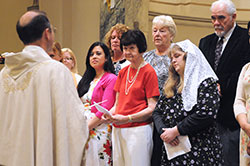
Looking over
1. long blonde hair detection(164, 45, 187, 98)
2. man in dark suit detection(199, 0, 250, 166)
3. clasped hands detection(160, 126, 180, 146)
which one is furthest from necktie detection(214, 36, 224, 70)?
clasped hands detection(160, 126, 180, 146)

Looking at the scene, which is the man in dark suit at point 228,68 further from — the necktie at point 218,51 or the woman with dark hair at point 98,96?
the woman with dark hair at point 98,96

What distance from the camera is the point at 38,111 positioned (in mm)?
2350

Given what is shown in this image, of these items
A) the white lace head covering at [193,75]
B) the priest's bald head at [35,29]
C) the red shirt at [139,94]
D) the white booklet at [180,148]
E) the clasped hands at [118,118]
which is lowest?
the white booklet at [180,148]

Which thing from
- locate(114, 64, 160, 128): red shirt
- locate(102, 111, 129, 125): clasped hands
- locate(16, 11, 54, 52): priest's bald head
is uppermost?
locate(16, 11, 54, 52): priest's bald head

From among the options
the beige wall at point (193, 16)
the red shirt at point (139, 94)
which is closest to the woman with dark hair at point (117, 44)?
the red shirt at point (139, 94)

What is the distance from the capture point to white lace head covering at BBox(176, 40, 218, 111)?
9.64ft

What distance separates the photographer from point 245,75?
3.04 meters

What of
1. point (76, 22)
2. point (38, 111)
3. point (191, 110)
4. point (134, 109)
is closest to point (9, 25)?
point (76, 22)

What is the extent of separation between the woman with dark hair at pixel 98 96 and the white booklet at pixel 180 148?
0.68m

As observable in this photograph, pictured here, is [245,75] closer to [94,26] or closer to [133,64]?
[133,64]

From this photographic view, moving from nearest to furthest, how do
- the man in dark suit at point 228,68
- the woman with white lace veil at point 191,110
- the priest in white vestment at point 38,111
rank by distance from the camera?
the priest in white vestment at point 38,111
the woman with white lace veil at point 191,110
the man in dark suit at point 228,68

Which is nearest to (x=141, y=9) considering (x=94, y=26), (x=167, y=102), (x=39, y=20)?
(x=94, y=26)

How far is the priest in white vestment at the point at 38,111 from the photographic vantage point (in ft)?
7.64

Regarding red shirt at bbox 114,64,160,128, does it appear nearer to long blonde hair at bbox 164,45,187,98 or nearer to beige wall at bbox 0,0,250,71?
long blonde hair at bbox 164,45,187,98
